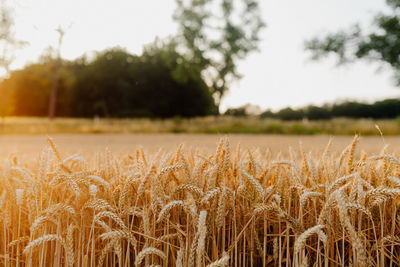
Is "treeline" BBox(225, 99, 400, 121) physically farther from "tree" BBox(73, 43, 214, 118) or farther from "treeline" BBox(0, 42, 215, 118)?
"tree" BBox(73, 43, 214, 118)

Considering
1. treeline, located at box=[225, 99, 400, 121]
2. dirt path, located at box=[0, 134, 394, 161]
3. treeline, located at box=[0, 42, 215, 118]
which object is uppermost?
treeline, located at box=[0, 42, 215, 118]

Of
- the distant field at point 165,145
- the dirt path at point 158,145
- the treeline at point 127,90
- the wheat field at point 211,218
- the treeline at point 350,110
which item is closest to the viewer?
the wheat field at point 211,218

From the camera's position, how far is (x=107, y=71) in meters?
46.7

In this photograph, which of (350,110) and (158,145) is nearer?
(158,145)

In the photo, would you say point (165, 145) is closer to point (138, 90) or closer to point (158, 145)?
point (158, 145)

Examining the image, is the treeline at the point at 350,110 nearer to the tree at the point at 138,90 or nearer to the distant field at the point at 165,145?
the tree at the point at 138,90

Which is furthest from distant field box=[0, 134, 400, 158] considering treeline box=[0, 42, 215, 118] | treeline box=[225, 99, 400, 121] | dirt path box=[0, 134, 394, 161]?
treeline box=[0, 42, 215, 118]

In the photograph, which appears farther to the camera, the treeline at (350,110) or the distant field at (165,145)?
the treeline at (350,110)

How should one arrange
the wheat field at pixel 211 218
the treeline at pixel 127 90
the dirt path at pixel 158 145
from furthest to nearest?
the treeline at pixel 127 90 → the dirt path at pixel 158 145 → the wheat field at pixel 211 218

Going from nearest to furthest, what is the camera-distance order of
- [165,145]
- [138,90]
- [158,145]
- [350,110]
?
[165,145]
[158,145]
[350,110]
[138,90]

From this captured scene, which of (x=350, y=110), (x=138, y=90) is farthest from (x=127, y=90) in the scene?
(x=350, y=110)

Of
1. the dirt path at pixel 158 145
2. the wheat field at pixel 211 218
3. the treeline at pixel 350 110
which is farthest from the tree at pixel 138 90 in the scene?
the wheat field at pixel 211 218

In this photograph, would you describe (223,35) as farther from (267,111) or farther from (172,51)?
(267,111)

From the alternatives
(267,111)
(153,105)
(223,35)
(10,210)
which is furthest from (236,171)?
(153,105)
